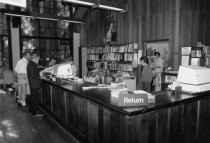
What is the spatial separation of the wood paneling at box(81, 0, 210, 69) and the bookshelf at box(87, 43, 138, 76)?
44 cm

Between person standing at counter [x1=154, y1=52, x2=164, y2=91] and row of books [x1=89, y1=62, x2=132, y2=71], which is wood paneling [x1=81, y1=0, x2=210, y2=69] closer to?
person standing at counter [x1=154, y1=52, x2=164, y2=91]

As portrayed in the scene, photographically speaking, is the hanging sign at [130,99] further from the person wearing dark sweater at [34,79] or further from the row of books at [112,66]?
the row of books at [112,66]

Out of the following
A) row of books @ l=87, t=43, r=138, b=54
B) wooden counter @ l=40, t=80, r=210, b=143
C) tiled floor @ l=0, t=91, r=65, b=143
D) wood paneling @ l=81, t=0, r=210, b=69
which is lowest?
tiled floor @ l=0, t=91, r=65, b=143

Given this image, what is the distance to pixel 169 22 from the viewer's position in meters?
6.53

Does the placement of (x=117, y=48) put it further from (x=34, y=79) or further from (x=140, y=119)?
(x=140, y=119)

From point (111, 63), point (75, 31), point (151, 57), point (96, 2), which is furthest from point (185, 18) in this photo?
point (75, 31)

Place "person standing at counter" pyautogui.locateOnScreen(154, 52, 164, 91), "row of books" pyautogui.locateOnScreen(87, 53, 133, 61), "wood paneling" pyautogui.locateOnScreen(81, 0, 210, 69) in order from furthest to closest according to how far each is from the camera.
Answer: "row of books" pyautogui.locateOnScreen(87, 53, 133, 61)
"person standing at counter" pyautogui.locateOnScreen(154, 52, 164, 91)
"wood paneling" pyautogui.locateOnScreen(81, 0, 210, 69)

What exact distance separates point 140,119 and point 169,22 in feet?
17.9

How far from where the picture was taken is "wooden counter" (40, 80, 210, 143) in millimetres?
2002

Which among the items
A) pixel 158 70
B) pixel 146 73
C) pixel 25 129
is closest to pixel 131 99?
pixel 25 129

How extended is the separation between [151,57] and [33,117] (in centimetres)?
512

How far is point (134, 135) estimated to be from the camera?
1.97 meters

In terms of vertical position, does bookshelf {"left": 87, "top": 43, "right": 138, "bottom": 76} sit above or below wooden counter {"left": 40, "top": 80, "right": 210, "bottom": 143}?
above

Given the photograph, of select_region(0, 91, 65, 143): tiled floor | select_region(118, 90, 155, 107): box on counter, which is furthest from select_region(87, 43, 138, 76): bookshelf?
select_region(118, 90, 155, 107): box on counter
